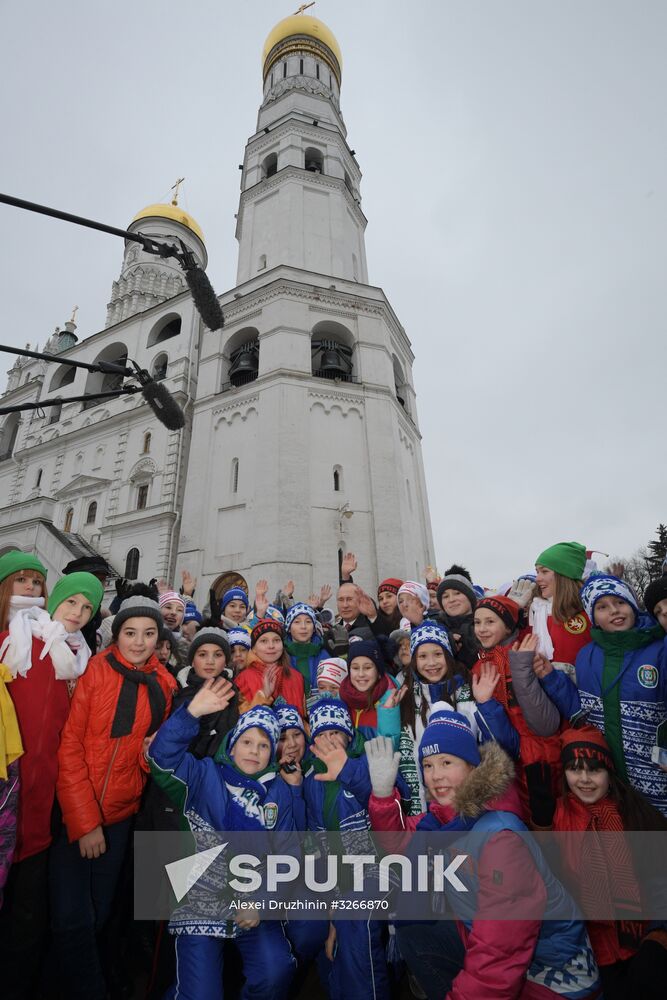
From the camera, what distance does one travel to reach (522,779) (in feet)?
9.82

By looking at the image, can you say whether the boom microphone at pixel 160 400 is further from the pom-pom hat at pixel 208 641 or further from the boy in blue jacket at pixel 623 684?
the boy in blue jacket at pixel 623 684

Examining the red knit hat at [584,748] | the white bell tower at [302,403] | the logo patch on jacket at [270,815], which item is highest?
the white bell tower at [302,403]

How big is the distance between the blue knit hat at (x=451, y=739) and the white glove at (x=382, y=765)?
27cm

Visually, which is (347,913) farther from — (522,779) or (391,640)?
(391,640)

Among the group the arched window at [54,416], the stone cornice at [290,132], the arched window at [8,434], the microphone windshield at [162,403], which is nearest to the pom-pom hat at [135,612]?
the microphone windshield at [162,403]

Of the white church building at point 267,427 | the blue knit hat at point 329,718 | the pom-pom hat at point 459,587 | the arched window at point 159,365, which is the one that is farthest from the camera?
the arched window at point 159,365

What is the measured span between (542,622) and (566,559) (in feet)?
1.86

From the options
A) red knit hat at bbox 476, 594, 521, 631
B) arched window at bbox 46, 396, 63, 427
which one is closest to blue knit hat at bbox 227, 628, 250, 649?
red knit hat at bbox 476, 594, 521, 631

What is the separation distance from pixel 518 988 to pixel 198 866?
5.64 feet

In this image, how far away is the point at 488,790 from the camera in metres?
2.34

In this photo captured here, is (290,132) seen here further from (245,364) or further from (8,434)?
(8,434)

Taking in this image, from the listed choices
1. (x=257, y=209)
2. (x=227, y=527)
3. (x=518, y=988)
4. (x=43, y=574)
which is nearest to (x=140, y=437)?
(x=227, y=527)

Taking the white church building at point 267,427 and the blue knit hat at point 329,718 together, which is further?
the white church building at point 267,427

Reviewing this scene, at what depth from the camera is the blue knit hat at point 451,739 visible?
264 centimetres
